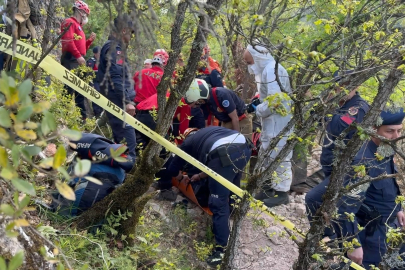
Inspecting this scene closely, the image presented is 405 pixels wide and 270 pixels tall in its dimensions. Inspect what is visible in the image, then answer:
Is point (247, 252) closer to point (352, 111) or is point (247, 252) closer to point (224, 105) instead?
point (224, 105)

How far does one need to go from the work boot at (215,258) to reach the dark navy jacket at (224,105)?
6.16ft

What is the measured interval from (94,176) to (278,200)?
2.99 m

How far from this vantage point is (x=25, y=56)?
8.87ft

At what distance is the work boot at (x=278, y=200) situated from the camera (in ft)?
18.2

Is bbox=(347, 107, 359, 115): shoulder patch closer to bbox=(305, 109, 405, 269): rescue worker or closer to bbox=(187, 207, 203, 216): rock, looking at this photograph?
bbox=(305, 109, 405, 269): rescue worker

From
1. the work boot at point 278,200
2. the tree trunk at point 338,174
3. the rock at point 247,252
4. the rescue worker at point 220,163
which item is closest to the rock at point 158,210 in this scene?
the rescue worker at point 220,163

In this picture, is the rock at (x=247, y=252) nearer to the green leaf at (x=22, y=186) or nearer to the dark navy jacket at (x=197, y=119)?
the dark navy jacket at (x=197, y=119)

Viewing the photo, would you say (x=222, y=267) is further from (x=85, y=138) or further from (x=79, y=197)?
(x=85, y=138)

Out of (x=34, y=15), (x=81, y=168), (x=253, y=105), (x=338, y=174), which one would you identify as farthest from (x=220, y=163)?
(x=81, y=168)

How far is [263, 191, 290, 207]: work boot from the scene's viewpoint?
5.54 meters

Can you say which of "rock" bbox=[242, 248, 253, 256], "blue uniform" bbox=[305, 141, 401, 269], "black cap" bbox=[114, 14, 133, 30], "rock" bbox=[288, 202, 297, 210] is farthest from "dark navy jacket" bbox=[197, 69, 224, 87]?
"black cap" bbox=[114, 14, 133, 30]

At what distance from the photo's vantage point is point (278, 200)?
560cm

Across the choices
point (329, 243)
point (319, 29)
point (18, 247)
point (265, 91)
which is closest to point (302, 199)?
point (265, 91)

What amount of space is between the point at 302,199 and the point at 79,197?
11.6ft
